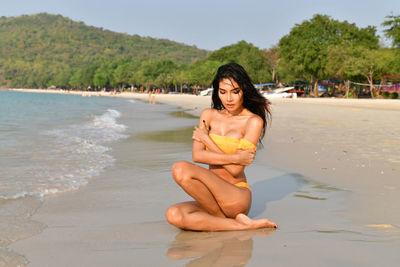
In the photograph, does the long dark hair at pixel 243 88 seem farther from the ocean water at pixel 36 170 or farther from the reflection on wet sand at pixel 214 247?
the ocean water at pixel 36 170

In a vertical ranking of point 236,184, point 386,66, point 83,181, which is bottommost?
point 83,181

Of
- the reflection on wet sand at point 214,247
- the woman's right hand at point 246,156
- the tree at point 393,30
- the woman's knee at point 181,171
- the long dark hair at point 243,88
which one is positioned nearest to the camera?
the reflection on wet sand at point 214,247

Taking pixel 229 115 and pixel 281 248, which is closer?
pixel 281 248

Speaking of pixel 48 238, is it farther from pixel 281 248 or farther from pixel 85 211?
pixel 281 248

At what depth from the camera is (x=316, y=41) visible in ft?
162

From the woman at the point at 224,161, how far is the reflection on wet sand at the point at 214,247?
0.23 ft

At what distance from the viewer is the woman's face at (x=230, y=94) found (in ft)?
11.6

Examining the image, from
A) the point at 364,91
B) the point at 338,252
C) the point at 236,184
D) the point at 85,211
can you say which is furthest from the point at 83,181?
the point at 364,91

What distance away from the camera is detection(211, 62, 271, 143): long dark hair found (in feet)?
11.5

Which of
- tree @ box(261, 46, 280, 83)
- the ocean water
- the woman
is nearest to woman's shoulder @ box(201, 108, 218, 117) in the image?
the woman

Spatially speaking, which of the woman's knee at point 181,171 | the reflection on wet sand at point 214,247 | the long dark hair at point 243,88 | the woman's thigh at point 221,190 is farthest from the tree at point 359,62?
the woman's knee at point 181,171

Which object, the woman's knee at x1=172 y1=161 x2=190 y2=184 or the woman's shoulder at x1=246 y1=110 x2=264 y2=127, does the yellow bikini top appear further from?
the woman's knee at x1=172 y1=161 x2=190 y2=184

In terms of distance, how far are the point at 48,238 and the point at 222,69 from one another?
212cm

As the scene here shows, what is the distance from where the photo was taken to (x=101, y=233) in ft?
11.3
